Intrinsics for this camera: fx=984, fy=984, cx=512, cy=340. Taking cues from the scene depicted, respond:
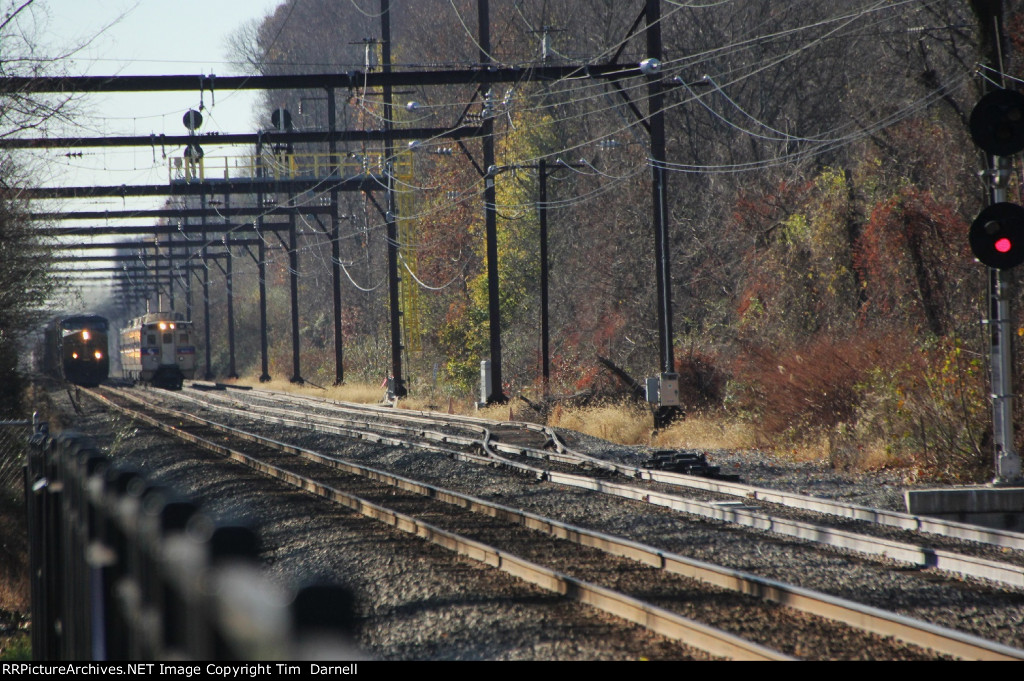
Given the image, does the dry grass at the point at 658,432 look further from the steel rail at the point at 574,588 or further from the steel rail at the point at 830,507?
the steel rail at the point at 574,588

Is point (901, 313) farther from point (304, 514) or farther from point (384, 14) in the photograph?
point (384, 14)

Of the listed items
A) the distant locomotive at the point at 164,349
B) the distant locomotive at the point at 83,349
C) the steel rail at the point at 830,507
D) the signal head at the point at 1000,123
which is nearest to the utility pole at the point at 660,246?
the steel rail at the point at 830,507

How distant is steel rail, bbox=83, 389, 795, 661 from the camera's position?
19.5 feet

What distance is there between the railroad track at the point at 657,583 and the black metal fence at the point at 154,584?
3769 millimetres

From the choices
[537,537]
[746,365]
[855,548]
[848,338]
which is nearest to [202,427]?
[746,365]

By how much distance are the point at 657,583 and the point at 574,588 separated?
2.63 feet

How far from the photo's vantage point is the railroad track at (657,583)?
19.7 ft

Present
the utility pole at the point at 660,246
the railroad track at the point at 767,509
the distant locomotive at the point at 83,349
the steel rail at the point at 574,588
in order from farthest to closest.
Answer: the distant locomotive at the point at 83,349, the utility pole at the point at 660,246, the railroad track at the point at 767,509, the steel rail at the point at 574,588

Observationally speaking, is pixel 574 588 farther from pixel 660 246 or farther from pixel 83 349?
pixel 83 349

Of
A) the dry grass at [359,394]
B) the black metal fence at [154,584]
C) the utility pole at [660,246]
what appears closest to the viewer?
the black metal fence at [154,584]

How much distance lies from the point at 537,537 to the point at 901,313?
1347 cm

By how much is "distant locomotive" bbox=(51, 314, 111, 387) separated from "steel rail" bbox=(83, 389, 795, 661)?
156ft

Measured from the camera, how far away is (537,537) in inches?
412

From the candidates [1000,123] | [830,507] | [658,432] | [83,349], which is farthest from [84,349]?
[1000,123]
